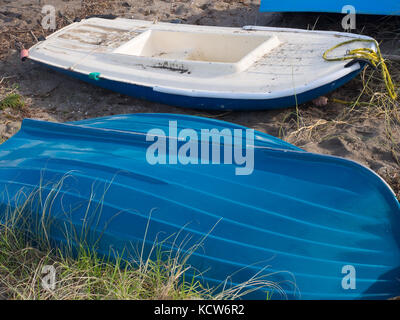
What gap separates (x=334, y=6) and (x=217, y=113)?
5.80ft

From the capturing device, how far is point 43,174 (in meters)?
3.05

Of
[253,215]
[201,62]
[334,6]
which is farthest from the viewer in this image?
[334,6]

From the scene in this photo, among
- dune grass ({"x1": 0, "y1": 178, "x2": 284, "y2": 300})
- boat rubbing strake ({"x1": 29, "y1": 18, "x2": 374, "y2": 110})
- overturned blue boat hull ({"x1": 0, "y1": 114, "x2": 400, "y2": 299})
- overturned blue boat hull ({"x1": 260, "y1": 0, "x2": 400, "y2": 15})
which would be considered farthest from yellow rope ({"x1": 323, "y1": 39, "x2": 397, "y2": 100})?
dune grass ({"x1": 0, "y1": 178, "x2": 284, "y2": 300})

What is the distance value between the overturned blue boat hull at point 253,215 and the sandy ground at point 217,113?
0.78m

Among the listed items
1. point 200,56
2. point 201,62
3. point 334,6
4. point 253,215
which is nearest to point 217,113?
point 201,62

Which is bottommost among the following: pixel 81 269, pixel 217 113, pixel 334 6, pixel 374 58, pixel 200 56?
pixel 81 269

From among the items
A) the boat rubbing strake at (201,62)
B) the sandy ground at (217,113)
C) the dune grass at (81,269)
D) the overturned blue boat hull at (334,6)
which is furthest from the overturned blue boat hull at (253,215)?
the overturned blue boat hull at (334,6)

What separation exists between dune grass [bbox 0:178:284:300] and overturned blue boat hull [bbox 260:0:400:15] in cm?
355

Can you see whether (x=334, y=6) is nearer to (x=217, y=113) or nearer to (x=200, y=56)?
(x=200, y=56)

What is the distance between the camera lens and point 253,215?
2.68 metres

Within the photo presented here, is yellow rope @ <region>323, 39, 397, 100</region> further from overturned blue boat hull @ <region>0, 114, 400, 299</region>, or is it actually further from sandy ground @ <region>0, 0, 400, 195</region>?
overturned blue boat hull @ <region>0, 114, 400, 299</region>

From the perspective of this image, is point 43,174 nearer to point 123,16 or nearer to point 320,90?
point 320,90

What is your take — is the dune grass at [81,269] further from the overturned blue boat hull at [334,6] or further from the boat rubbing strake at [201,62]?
the overturned blue boat hull at [334,6]
